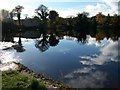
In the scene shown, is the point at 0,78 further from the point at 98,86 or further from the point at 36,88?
the point at 98,86

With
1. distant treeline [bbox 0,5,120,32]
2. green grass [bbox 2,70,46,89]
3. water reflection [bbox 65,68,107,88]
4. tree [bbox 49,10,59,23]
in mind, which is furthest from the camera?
tree [bbox 49,10,59,23]

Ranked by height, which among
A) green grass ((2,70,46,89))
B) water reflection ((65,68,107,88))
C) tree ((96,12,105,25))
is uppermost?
tree ((96,12,105,25))

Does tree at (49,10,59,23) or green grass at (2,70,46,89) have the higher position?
tree at (49,10,59,23)

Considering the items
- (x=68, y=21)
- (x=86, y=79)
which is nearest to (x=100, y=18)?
(x=68, y=21)

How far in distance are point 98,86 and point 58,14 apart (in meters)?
107

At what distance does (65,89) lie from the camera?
47.8ft

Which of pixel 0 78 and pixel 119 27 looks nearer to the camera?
pixel 0 78

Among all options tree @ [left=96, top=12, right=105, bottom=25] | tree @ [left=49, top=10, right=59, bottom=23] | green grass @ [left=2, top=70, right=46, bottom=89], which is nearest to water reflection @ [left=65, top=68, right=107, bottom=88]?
green grass @ [left=2, top=70, right=46, bottom=89]

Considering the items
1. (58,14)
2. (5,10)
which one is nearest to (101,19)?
(58,14)

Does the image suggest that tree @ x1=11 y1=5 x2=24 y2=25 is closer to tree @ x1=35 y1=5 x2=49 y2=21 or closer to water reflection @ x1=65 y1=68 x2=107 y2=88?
tree @ x1=35 y1=5 x2=49 y2=21

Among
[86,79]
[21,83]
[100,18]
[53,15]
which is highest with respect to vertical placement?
[53,15]

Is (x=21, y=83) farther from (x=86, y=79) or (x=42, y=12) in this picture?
(x=42, y=12)

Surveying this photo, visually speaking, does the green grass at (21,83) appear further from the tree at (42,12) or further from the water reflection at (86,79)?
the tree at (42,12)

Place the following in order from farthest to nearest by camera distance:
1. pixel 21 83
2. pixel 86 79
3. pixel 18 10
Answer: pixel 18 10
pixel 86 79
pixel 21 83
